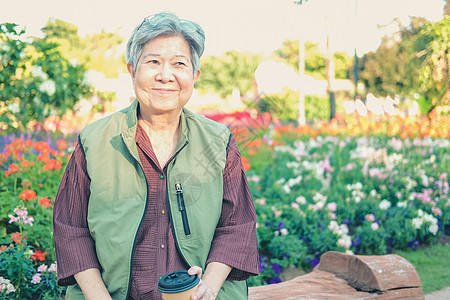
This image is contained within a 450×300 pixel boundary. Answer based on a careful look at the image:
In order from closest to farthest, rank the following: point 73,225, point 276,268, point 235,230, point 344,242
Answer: point 73,225 < point 235,230 < point 276,268 < point 344,242

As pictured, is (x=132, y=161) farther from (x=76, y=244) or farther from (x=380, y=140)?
(x=380, y=140)

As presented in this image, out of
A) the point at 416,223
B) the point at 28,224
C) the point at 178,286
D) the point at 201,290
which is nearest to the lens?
the point at 178,286

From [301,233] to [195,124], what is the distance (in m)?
2.60

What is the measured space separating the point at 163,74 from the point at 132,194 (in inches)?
18.5

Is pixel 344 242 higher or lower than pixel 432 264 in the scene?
higher

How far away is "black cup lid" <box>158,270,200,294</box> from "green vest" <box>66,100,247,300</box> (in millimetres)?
232

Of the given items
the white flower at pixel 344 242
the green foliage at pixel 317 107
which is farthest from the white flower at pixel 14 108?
the green foliage at pixel 317 107

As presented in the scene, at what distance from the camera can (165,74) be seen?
1.90m

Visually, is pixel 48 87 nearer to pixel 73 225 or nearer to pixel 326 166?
pixel 326 166

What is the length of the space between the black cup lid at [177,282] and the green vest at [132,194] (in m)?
0.23

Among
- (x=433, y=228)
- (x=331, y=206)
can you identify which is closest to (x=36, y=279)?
(x=331, y=206)

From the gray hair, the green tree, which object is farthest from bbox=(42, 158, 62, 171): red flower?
the green tree

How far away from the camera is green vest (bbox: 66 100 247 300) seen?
72.0 inches

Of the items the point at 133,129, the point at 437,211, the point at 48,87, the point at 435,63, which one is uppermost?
the point at 435,63
